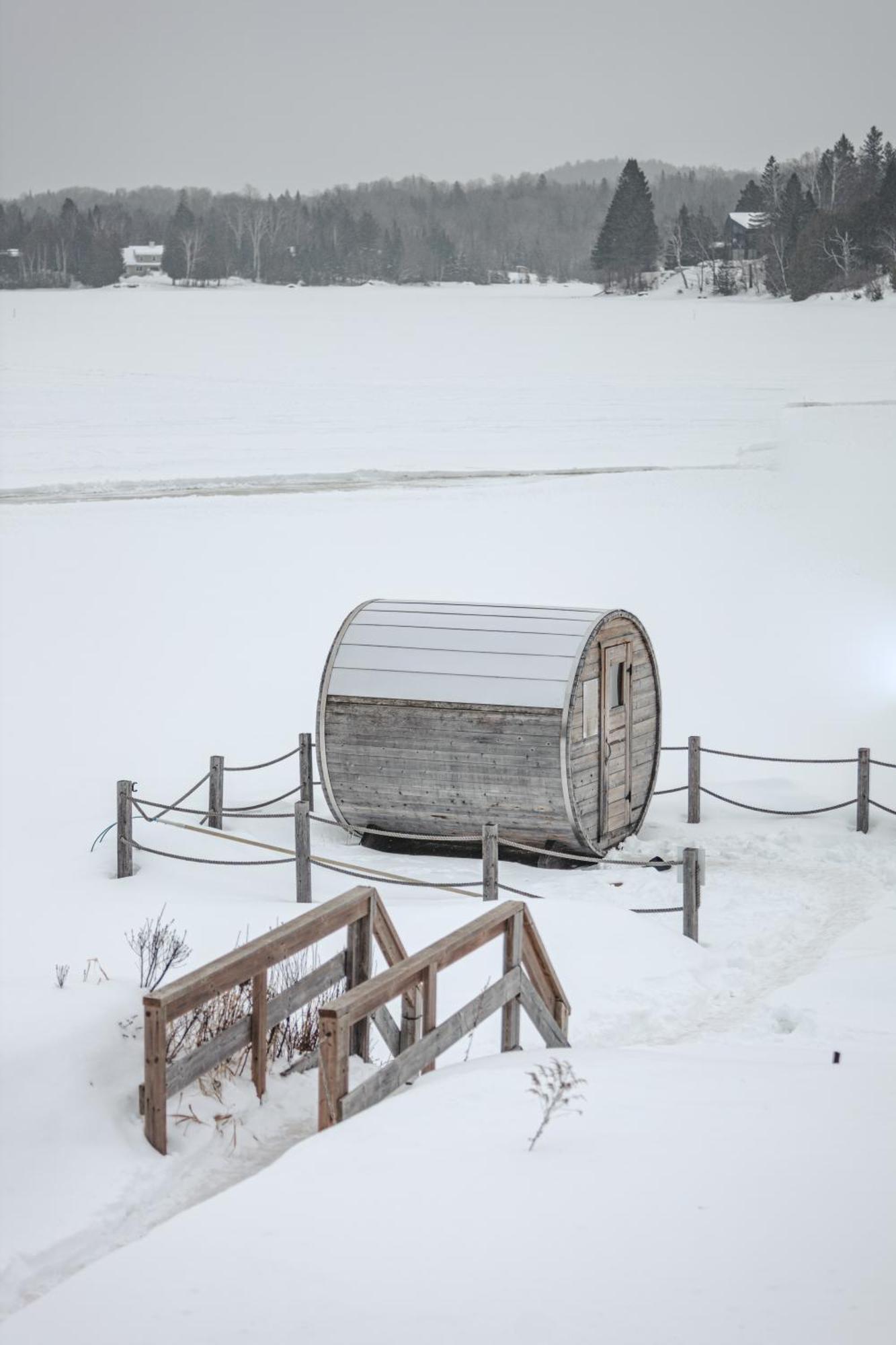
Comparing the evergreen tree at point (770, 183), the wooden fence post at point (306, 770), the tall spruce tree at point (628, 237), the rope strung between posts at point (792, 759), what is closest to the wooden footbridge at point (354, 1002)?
the rope strung between posts at point (792, 759)

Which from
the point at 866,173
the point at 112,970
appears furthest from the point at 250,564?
the point at 112,970

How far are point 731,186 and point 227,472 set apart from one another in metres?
15.5

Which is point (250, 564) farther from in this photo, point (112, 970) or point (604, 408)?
point (112, 970)

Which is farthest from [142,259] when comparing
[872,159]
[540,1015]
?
[540,1015]

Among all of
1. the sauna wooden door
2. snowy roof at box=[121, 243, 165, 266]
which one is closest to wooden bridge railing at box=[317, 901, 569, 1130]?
the sauna wooden door

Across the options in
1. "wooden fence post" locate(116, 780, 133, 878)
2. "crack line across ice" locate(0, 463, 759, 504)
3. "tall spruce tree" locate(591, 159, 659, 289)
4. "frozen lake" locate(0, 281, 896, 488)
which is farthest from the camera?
"tall spruce tree" locate(591, 159, 659, 289)

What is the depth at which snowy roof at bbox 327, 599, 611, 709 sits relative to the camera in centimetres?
1252

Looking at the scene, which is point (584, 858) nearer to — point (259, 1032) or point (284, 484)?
point (259, 1032)

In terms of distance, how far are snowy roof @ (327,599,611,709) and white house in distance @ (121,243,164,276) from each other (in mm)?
40804

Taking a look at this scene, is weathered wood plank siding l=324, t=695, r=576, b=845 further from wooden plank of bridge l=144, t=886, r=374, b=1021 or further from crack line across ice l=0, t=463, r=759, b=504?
crack line across ice l=0, t=463, r=759, b=504

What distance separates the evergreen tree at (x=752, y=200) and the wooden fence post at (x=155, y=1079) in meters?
33.7

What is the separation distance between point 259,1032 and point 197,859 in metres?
6.76

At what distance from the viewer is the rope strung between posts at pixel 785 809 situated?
1388 centimetres

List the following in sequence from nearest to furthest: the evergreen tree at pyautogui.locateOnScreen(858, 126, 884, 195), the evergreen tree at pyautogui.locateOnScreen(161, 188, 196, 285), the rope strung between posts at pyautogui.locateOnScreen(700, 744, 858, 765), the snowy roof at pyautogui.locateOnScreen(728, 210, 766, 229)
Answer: the rope strung between posts at pyautogui.locateOnScreen(700, 744, 858, 765) < the evergreen tree at pyautogui.locateOnScreen(858, 126, 884, 195) < the snowy roof at pyautogui.locateOnScreen(728, 210, 766, 229) < the evergreen tree at pyautogui.locateOnScreen(161, 188, 196, 285)
